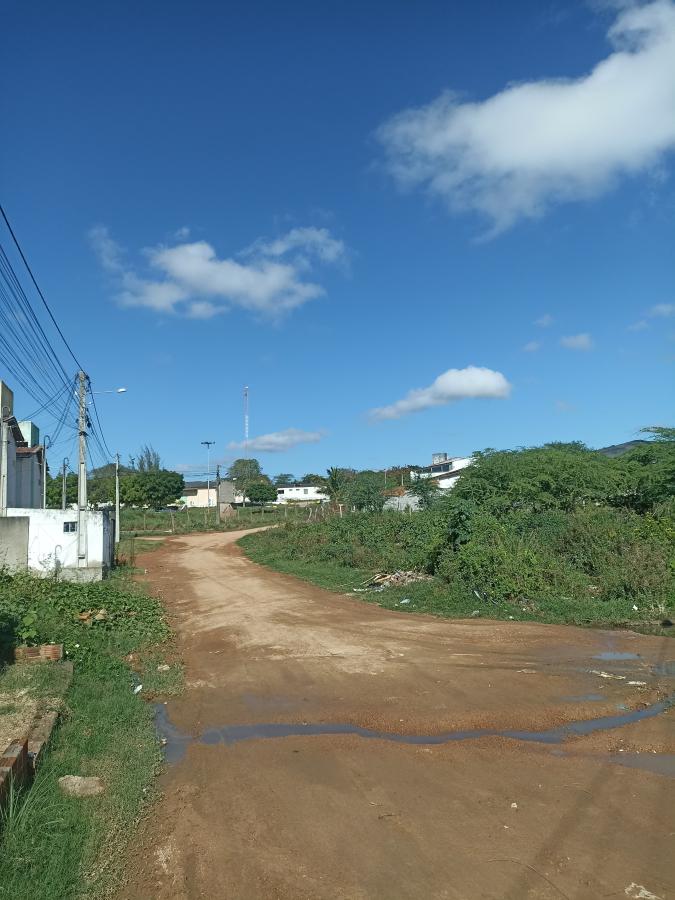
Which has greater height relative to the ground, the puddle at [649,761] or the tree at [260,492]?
the tree at [260,492]

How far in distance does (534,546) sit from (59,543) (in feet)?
45.9

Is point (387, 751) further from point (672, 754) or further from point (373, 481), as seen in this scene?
point (373, 481)

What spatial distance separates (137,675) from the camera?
10.2m

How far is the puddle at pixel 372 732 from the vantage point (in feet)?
22.6

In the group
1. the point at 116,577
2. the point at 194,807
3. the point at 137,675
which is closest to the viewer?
the point at 194,807

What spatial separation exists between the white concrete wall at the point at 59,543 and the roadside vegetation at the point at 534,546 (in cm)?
709

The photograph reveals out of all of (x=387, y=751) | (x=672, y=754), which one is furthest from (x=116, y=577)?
(x=672, y=754)

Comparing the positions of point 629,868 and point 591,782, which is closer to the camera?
point 629,868

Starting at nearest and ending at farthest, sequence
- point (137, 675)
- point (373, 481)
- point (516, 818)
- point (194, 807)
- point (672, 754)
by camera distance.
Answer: point (516, 818)
point (194, 807)
point (672, 754)
point (137, 675)
point (373, 481)

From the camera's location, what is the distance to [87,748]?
21.9ft

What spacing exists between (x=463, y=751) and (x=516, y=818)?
1.56 m

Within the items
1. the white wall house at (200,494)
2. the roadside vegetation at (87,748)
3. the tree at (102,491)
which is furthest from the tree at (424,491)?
the white wall house at (200,494)

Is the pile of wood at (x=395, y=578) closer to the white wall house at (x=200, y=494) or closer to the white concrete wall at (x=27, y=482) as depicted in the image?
the white concrete wall at (x=27, y=482)

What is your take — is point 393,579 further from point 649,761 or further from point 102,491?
point 102,491
